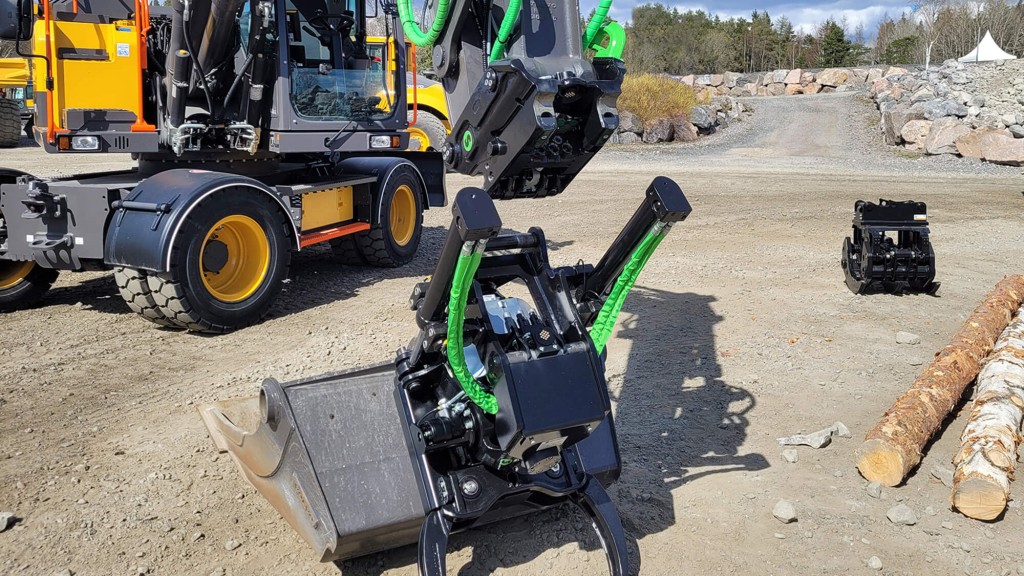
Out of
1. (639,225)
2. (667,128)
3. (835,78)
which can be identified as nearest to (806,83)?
(835,78)

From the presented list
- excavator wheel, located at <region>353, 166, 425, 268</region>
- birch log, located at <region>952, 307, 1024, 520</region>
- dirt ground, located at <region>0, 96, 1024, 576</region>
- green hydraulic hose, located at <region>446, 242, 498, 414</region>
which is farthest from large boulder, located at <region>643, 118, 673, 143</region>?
green hydraulic hose, located at <region>446, 242, 498, 414</region>

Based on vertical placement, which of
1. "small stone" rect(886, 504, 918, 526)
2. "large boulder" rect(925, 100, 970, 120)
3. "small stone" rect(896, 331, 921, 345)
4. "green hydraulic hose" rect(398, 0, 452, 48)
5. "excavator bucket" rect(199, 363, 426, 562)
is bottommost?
"small stone" rect(886, 504, 918, 526)

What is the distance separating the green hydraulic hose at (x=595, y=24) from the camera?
3717 millimetres

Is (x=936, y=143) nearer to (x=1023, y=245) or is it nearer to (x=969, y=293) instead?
(x=1023, y=245)

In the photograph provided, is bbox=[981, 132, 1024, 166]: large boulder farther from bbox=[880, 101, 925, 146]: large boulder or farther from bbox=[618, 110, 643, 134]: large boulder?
bbox=[618, 110, 643, 134]: large boulder

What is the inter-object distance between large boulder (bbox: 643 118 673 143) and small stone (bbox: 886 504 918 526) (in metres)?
19.3

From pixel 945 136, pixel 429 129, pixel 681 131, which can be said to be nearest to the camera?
pixel 429 129

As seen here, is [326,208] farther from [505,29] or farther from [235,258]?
[505,29]

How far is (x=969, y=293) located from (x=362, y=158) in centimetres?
594

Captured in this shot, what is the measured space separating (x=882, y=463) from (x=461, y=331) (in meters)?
2.31

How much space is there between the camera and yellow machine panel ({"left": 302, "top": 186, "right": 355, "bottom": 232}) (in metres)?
7.51

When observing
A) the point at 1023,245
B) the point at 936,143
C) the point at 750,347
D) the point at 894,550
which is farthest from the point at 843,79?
the point at 894,550

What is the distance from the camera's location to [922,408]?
435cm

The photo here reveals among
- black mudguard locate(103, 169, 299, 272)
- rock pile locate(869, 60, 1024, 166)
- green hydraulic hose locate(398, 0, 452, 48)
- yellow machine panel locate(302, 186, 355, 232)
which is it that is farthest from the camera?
rock pile locate(869, 60, 1024, 166)
